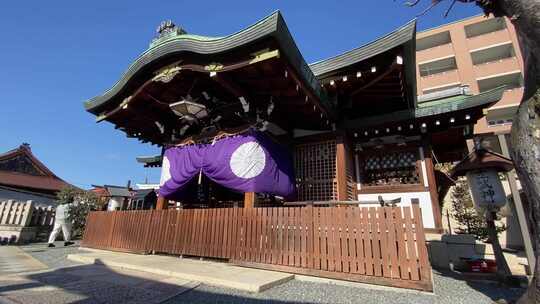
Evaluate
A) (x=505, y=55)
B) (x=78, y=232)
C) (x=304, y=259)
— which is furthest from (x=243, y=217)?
(x=505, y=55)

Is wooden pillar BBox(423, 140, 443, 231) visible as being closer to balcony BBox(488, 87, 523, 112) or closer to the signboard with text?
the signboard with text

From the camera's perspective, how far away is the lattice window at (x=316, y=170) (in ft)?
23.7

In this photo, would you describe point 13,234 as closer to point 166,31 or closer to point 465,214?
point 166,31

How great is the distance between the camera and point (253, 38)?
15.3ft

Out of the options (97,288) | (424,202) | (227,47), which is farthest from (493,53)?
(97,288)

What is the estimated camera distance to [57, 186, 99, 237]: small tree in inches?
496

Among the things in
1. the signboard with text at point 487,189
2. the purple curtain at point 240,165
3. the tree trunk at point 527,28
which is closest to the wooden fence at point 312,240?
the purple curtain at point 240,165

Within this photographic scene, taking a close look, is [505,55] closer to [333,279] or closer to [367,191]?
[367,191]

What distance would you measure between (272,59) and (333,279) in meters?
3.94

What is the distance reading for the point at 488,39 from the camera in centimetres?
2648

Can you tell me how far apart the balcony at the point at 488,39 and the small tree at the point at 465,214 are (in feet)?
74.7

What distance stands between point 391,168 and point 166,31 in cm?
713

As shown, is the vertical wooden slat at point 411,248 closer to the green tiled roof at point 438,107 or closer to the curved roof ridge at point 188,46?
the green tiled roof at point 438,107

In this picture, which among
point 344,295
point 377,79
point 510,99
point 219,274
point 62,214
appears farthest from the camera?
point 510,99
